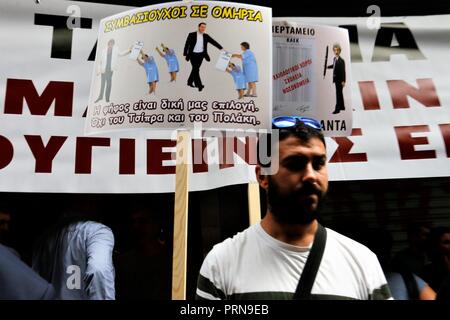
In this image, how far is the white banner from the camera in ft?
12.2

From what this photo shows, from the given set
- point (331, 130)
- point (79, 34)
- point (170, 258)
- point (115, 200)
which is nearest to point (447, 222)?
point (331, 130)

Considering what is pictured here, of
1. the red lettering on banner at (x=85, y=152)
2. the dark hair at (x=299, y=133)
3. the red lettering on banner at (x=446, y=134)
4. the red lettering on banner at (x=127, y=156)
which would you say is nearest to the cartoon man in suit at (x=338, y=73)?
the dark hair at (x=299, y=133)

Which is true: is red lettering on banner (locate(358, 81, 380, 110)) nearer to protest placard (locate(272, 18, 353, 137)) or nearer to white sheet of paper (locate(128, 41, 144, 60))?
protest placard (locate(272, 18, 353, 137))

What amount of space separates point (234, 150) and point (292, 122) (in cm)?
78

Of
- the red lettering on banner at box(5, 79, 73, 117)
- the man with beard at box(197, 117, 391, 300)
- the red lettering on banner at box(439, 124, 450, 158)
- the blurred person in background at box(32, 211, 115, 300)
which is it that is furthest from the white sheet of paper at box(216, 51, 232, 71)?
the red lettering on banner at box(439, 124, 450, 158)

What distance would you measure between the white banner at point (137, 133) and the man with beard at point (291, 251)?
0.75m

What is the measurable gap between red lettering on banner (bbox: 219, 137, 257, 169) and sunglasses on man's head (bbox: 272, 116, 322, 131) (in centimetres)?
62

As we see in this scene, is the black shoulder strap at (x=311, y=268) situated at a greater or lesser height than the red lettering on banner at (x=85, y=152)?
lesser

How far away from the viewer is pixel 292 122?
308 cm

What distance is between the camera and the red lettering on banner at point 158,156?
3812 millimetres

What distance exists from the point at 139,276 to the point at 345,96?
5.28ft

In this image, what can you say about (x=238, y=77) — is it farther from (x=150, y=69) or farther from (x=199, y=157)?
(x=199, y=157)

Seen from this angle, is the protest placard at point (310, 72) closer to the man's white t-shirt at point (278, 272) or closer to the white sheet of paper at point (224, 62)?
the white sheet of paper at point (224, 62)
